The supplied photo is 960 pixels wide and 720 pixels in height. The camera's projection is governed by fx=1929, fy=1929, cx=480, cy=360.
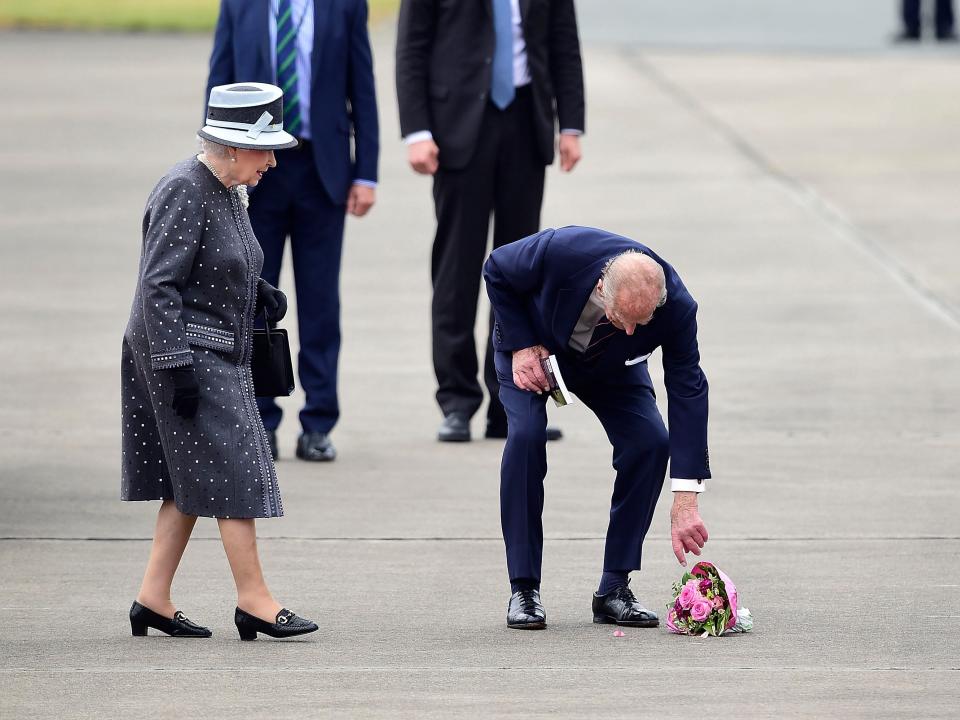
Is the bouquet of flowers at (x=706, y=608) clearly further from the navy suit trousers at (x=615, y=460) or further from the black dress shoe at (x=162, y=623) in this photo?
the black dress shoe at (x=162, y=623)

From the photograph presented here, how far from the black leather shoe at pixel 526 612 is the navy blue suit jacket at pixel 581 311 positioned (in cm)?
56

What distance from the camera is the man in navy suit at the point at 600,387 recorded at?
220 inches

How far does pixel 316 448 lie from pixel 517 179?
1438mm

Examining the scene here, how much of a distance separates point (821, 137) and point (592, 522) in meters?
10.8

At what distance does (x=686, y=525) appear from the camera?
557cm

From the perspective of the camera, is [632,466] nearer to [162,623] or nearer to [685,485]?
[685,485]

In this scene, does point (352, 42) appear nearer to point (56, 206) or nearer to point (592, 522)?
point (592, 522)

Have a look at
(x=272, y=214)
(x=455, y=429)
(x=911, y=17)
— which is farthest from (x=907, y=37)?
(x=272, y=214)

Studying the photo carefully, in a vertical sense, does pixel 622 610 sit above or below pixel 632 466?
below

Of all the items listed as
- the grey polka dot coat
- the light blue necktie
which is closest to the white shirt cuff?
the light blue necktie

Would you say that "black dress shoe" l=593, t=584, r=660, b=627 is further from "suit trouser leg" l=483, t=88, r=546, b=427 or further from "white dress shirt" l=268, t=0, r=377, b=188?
"white dress shirt" l=268, t=0, r=377, b=188

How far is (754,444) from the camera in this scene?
8273 mm

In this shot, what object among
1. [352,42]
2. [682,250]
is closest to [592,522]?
[352,42]

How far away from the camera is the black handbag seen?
5.69 metres
